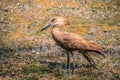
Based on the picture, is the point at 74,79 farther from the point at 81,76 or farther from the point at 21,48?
the point at 21,48

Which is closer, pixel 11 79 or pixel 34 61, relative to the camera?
pixel 11 79

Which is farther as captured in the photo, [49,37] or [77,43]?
[49,37]

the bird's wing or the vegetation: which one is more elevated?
the bird's wing

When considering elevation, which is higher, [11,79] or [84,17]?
[11,79]

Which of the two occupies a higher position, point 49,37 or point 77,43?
point 77,43

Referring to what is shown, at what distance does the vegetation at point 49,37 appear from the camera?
61.4 feet

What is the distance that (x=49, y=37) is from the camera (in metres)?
27.3

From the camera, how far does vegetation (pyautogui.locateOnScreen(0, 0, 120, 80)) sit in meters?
18.7

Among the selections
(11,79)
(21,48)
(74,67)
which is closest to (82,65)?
(74,67)

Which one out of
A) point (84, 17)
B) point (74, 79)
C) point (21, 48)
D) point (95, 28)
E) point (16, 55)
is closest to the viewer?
point (74, 79)

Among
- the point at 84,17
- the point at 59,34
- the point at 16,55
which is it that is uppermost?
the point at 59,34

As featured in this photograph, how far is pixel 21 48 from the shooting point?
24312 millimetres

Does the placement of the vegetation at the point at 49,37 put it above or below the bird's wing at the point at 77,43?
below

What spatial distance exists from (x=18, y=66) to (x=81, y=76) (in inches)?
138
